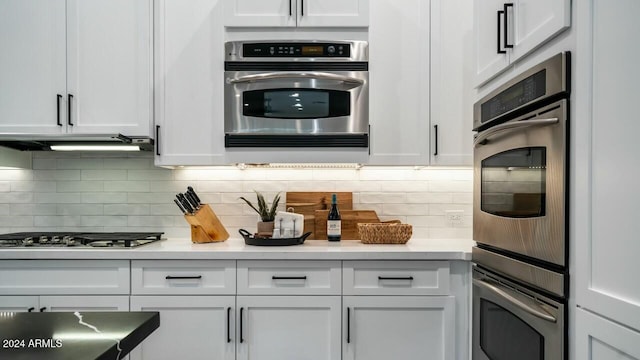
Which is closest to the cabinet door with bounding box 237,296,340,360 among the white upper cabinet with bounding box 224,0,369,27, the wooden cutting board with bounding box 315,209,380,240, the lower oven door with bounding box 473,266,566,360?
the wooden cutting board with bounding box 315,209,380,240

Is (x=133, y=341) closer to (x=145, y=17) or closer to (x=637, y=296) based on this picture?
(x=637, y=296)

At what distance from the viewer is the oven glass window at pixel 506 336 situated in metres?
1.32

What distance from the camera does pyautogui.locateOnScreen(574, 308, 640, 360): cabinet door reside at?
0.91 m

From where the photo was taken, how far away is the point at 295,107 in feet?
7.23

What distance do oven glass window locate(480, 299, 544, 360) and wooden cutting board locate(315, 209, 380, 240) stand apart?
811 millimetres

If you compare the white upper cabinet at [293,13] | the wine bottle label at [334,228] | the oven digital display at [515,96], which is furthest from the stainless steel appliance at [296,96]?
the oven digital display at [515,96]

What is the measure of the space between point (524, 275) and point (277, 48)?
159 cm

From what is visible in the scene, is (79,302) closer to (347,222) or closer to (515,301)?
(347,222)

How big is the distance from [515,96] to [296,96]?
1.12 meters

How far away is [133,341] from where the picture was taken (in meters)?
0.81

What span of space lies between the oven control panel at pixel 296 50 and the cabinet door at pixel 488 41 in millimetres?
652

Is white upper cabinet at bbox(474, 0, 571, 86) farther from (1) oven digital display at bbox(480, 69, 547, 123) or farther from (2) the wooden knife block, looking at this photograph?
(2) the wooden knife block

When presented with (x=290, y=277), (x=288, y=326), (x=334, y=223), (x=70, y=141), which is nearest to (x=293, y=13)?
(x=334, y=223)

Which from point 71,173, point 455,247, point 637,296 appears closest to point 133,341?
point 637,296
